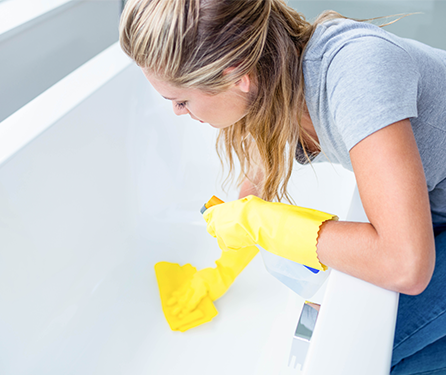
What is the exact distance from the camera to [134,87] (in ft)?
4.18

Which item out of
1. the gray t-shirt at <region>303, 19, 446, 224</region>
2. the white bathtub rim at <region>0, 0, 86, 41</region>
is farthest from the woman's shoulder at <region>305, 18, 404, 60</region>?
the white bathtub rim at <region>0, 0, 86, 41</region>

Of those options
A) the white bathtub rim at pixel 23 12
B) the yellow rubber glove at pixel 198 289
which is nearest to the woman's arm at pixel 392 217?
the yellow rubber glove at pixel 198 289

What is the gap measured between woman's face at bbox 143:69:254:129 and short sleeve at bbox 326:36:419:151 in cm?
16

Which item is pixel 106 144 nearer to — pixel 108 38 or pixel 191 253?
pixel 191 253

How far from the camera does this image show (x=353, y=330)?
572 millimetres

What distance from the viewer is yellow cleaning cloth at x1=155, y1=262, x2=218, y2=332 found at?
3.64 feet

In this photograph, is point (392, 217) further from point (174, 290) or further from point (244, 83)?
point (174, 290)

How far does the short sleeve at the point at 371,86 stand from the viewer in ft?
1.74

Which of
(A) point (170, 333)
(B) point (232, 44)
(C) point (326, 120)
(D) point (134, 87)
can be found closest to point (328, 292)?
(C) point (326, 120)

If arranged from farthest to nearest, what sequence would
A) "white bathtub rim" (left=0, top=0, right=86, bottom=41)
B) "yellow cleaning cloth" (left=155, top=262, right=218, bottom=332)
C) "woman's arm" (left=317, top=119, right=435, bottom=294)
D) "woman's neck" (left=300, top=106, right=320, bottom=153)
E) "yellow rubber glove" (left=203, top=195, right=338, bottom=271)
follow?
"white bathtub rim" (left=0, top=0, right=86, bottom=41) → "yellow cleaning cloth" (left=155, top=262, right=218, bottom=332) → "woman's neck" (left=300, top=106, right=320, bottom=153) → "yellow rubber glove" (left=203, top=195, right=338, bottom=271) → "woman's arm" (left=317, top=119, right=435, bottom=294)

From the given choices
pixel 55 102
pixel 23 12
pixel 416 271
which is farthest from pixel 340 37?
pixel 23 12

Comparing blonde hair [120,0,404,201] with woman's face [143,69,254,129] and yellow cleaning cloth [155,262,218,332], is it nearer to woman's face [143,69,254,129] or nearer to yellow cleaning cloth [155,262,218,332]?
woman's face [143,69,254,129]

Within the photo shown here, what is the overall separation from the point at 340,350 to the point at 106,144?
0.90 meters

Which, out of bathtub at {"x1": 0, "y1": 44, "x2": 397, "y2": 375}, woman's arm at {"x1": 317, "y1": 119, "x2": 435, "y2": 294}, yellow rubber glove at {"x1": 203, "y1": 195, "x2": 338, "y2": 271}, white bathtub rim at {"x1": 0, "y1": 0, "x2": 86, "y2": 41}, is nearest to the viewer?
woman's arm at {"x1": 317, "y1": 119, "x2": 435, "y2": 294}
